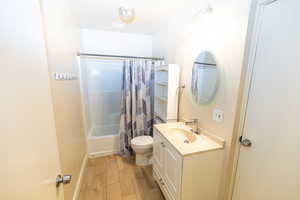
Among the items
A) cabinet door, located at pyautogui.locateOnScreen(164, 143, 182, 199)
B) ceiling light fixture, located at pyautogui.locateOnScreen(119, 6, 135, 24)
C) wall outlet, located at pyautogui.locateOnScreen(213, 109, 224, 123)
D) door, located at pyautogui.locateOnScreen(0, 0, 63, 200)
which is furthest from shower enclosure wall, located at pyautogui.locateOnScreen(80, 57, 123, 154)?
door, located at pyautogui.locateOnScreen(0, 0, 63, 200)

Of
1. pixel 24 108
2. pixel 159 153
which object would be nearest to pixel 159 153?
pixel 159 153

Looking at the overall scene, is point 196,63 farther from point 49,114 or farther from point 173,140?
point 49,114

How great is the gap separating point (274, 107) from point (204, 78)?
732mm

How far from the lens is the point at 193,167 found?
1.21m

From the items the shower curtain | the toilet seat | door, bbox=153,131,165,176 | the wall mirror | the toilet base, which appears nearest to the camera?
the wall mirror

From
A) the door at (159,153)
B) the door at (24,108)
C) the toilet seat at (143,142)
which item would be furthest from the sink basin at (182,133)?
the door at (24,108)

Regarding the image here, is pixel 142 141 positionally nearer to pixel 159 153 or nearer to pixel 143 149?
pixel 143 149

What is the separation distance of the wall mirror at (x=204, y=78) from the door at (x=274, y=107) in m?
0.38

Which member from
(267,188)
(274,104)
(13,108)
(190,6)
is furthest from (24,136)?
(190,6)

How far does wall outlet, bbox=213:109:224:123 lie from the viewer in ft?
4.40

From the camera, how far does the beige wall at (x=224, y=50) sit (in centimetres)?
114

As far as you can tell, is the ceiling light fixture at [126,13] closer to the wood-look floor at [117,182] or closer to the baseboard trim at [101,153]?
the wood-look floor at [117,182]

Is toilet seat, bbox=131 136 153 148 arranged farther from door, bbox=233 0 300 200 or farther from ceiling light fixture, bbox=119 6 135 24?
ceiling light fixture, bbox=119 6 135 24

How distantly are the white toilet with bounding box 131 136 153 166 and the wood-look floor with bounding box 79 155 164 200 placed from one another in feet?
0.32
